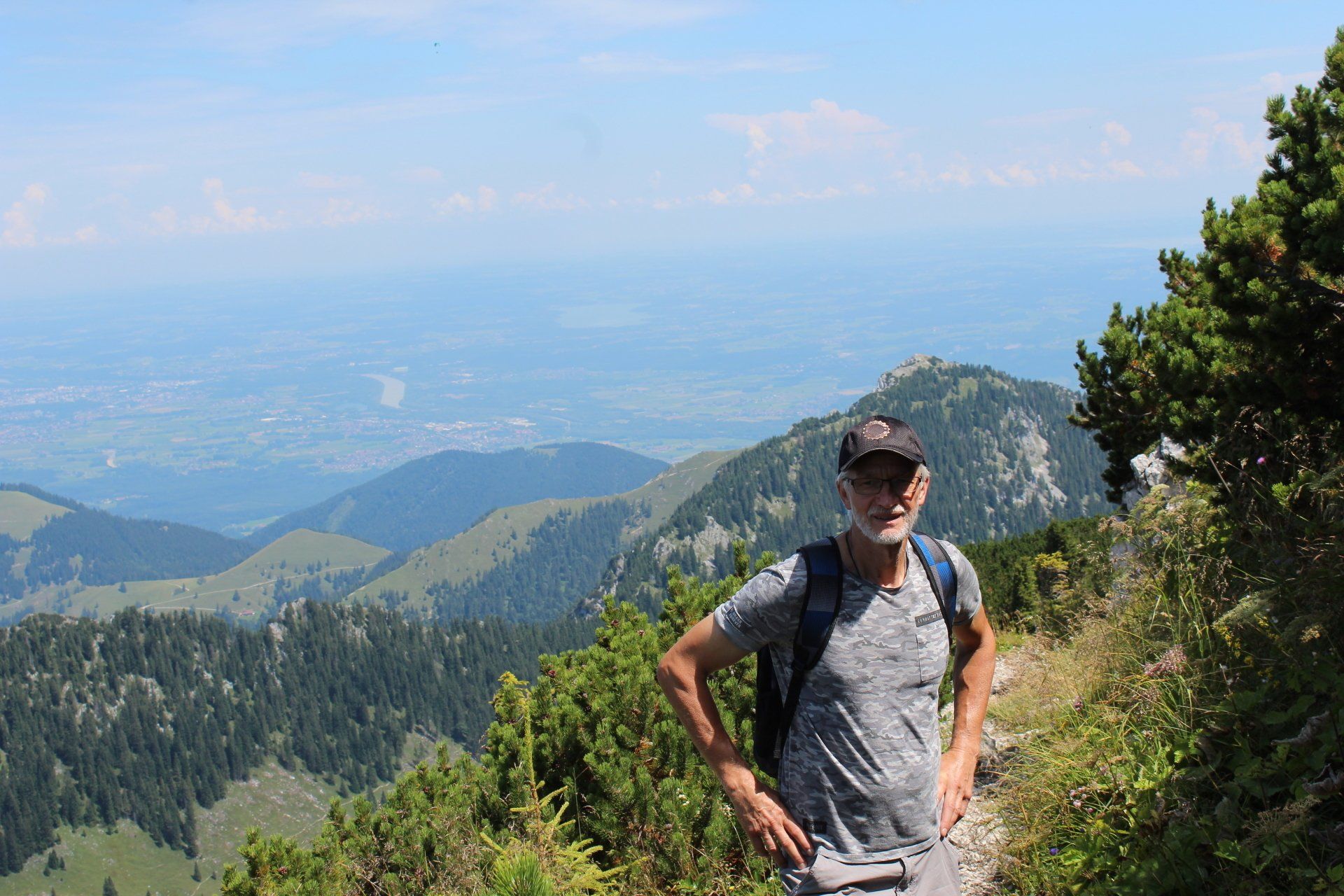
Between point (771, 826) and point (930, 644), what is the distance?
1.12 m

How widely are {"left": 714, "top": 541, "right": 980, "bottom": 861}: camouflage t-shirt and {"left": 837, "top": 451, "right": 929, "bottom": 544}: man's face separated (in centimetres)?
26

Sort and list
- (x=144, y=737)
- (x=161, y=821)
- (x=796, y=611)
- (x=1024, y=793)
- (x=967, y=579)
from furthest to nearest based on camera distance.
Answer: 1. (x=144, y=737)
2. (x=161, y=821)
3. (x=1024, y=793)
4. (x=967, y=579)
5. (x=796, y=611)

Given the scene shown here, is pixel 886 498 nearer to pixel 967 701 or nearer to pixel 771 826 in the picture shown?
pixel 967 701

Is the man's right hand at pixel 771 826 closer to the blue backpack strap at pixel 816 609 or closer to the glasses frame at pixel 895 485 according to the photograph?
the blue backpack strap at pixel 816 609

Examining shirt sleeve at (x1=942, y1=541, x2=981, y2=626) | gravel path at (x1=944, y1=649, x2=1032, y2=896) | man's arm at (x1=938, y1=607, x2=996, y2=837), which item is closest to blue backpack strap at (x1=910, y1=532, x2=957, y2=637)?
shirt sleeve at (x1=942, y1=541, x2=981, y2=626)

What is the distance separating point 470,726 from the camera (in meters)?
194

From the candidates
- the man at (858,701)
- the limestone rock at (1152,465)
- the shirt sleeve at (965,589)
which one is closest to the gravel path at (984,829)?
the man at (858,701)

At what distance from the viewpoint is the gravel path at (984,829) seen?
6184mm

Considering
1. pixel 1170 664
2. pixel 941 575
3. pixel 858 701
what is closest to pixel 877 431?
pixel 941 575

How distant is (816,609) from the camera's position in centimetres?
412

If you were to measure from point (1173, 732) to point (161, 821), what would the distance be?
199172 mm

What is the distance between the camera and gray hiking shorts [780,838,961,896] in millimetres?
4223

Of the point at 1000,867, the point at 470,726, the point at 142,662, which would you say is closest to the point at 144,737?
the point at 142,662

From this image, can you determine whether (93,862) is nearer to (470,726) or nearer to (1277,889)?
(470,726)
